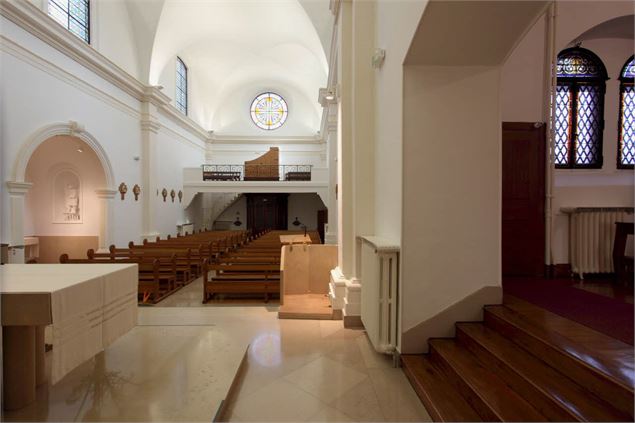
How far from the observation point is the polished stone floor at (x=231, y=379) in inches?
93.5

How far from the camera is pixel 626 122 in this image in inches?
196

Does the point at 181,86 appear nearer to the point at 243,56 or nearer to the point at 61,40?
the point at 243,56

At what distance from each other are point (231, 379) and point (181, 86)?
615 inches

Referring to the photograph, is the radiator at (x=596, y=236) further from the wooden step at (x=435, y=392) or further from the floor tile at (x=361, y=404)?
the floor tile at (x=361, y=404)

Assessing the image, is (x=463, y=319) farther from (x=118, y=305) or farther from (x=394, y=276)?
(x=118, y=305)

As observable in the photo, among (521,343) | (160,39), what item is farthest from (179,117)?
(521,343)

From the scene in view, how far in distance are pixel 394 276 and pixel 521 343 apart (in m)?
1.07

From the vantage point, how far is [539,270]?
14.8ft

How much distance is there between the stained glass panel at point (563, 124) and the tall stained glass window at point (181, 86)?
14.2 m

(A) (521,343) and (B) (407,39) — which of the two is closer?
(A) (521,343)

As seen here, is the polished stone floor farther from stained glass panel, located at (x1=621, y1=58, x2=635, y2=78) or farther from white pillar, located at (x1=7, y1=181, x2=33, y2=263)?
stained glass panel, located at (x1=621, y1=58, x2=635, y2=78)

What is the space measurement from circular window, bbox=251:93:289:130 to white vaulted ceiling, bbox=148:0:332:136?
35cm

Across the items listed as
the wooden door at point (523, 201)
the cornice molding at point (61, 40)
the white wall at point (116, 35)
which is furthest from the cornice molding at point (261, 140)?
the wooden door at point (523, 201)

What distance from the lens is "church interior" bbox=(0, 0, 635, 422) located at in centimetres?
229
